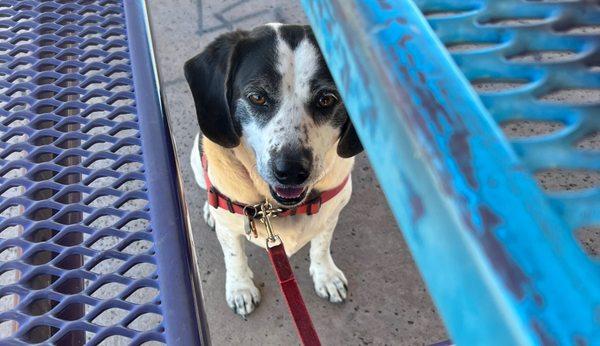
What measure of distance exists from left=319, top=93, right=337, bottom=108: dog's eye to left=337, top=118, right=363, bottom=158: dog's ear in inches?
4.2

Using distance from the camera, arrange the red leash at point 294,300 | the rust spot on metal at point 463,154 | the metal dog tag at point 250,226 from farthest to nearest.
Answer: the metal dog tag at point 250,226 < the red leash at point 294,300 < the rust spot on metal at point 463,154

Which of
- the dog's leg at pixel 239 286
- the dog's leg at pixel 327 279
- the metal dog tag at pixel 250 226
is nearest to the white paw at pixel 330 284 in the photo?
the dog's leg at pixel 327 279

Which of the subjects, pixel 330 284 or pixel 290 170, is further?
pixel 330 284

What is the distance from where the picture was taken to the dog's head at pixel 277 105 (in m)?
1.84

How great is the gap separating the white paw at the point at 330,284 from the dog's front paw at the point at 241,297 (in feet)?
1.06

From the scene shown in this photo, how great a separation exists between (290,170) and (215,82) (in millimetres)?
490

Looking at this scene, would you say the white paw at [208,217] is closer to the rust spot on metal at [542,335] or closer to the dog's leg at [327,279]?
the dog's leg at [327,279]

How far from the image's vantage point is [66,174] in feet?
3.92

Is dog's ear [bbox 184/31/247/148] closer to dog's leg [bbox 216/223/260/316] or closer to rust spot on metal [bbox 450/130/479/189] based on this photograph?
dog's leg [bbox 216/223/260/316]

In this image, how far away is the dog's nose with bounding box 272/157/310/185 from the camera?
5.85ft

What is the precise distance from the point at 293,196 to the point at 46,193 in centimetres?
93

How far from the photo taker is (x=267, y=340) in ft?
7.68

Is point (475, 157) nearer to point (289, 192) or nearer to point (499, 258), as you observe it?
point (499, 258)

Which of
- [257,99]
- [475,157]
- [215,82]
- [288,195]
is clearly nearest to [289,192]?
[288,195]
